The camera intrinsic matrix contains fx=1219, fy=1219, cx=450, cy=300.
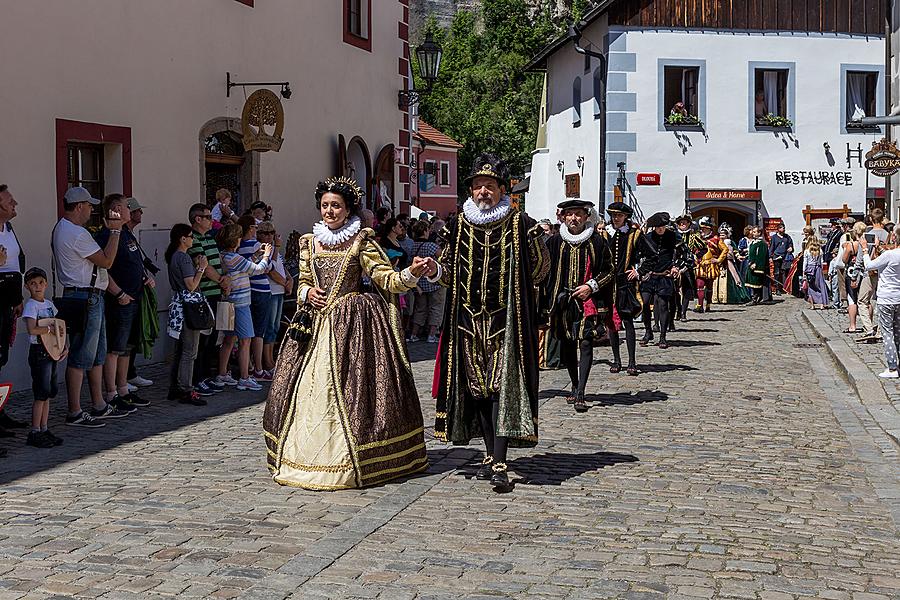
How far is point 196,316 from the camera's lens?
10914 millimetres

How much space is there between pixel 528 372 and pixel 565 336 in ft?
7.98

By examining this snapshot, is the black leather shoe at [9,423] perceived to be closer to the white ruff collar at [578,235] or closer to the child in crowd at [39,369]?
the child in crowd at [39,369]

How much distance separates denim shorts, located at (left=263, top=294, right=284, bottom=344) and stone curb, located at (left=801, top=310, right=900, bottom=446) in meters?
5.72

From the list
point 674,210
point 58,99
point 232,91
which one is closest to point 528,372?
point 58,99

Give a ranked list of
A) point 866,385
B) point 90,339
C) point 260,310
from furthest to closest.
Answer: point 260,310
point 866,385
point 90,339

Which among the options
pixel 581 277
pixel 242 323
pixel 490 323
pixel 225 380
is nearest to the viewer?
pixel 490 323

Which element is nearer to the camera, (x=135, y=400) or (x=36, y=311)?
(x=36, y=311)

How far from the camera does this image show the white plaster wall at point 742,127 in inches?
1168

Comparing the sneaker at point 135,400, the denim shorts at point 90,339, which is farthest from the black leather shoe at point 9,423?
the sneaker at point 135,400

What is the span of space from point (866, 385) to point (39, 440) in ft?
25.3

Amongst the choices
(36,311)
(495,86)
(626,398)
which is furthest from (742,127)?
(495,86)

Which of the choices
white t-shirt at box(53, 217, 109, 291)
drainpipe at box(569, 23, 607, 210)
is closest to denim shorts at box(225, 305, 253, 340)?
white t-shirt at box(53, 217, 109, 291)

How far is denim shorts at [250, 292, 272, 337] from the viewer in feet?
39.4

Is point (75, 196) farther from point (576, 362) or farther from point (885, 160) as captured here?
point (885, 160)
